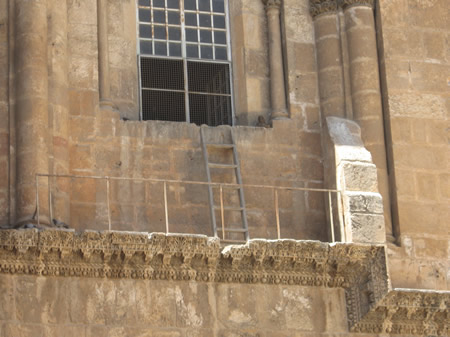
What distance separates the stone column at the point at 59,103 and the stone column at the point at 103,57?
1.76 ft

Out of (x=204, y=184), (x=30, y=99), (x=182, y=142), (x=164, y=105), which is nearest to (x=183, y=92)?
(x=164, y=105)

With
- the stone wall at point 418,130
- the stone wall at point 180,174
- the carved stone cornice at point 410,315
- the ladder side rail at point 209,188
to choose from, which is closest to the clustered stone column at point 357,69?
the stone wall at point 418,130

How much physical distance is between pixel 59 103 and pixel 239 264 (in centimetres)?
334

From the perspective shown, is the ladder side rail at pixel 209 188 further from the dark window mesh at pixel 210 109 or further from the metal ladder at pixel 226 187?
the dark window mesh at pixel 210 109

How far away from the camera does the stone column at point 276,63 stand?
23.9m

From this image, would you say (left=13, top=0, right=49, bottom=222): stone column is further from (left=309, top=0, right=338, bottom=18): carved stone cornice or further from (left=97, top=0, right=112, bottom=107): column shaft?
(left=309, top=0, right=338, bottom=18): carved stone cornice

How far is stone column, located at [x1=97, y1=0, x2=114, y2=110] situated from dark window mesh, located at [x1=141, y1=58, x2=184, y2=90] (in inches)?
27.0

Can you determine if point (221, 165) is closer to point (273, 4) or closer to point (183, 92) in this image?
point (183, 92)

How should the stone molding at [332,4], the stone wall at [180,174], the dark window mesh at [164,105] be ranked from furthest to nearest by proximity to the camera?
the stone molding at [332,4], the dark window mesh at [164,105], the stone wall at [180,174]

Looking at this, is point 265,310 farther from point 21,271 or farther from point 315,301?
point 21,271

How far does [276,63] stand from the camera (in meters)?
24.2

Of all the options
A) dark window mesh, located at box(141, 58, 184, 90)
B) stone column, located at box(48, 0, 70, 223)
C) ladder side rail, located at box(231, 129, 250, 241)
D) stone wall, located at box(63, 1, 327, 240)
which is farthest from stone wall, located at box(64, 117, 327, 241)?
dark window mesh, located at box(141, 58, 184, 90)

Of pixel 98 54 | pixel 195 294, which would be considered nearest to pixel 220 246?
pixel 195 294

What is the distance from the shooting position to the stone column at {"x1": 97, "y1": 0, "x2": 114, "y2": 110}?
23.1m
